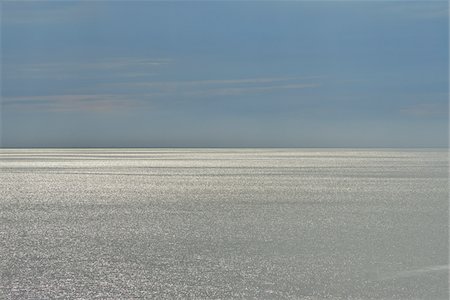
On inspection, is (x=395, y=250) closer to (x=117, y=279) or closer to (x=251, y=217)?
(x=117, y=279)

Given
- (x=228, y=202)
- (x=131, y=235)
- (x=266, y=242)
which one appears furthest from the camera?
Result: (x=228, y=202)

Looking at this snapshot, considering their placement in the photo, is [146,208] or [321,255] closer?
[321,255]

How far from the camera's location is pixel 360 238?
16.3m

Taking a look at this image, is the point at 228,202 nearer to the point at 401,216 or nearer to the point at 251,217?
the point at 251,217

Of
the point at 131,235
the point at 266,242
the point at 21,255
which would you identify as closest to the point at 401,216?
the point at 266,242

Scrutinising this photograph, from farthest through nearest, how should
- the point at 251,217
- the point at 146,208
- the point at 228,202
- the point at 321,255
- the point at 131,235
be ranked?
1. the point at 228,202
2. the point at 146,208
3. the point at 251,217
4. the point at 131,235
5. the point at 321,255

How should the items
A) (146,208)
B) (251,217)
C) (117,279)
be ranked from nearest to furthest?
(117,279) < (251,217) < (146,208)

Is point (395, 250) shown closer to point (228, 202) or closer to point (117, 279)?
point (117, 279)

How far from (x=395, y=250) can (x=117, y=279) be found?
19.5 ft

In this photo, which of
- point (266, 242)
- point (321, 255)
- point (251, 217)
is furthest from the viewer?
point (251, 217)

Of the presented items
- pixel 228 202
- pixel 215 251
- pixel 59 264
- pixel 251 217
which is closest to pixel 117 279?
pixel 59 264

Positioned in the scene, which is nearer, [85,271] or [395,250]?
[85,271]

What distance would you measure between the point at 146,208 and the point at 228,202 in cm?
359

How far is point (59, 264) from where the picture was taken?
12672mm
